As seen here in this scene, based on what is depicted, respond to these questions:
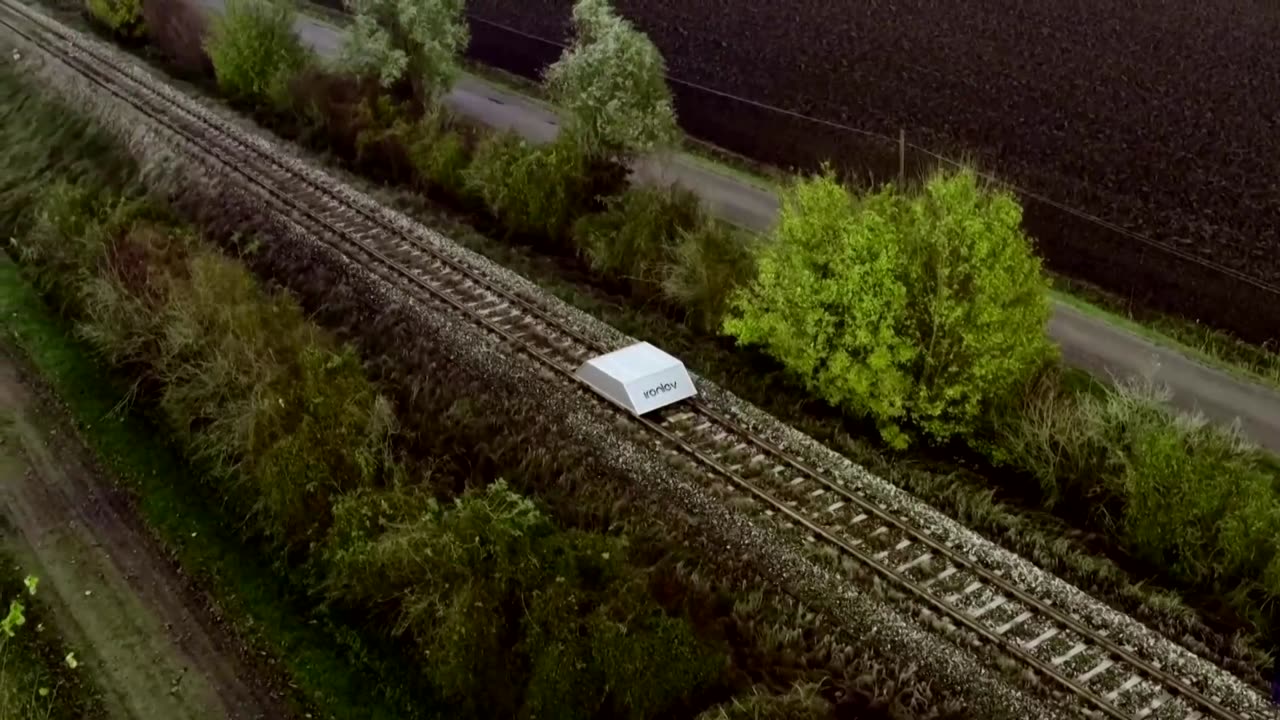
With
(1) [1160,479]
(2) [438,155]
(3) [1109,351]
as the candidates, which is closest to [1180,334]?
(3) [1109,351]

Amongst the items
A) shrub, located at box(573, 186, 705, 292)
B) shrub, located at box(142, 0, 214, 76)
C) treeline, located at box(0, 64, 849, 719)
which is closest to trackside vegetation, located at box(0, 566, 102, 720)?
treeline, located at box(0, 64, 849, 719)

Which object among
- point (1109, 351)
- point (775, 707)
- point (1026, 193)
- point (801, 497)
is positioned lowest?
point (775, 707)

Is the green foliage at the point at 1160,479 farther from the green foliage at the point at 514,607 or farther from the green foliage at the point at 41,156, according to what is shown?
the green foliage at the point at 41,156

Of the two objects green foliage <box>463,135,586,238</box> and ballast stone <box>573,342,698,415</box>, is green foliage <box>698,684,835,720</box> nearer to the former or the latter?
ballast stone <box>573,342,698,415</box>

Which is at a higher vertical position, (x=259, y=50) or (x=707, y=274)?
(x=259, y=50)

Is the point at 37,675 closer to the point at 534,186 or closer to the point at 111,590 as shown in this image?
the point at 111,590

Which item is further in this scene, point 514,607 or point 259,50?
point 259,50

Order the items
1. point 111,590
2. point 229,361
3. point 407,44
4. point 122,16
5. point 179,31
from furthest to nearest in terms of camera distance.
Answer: point 122,16 < point 179,31 < point 407,44 < point 229,361 < point 111,590

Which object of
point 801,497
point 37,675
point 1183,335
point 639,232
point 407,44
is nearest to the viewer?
point 37,675
